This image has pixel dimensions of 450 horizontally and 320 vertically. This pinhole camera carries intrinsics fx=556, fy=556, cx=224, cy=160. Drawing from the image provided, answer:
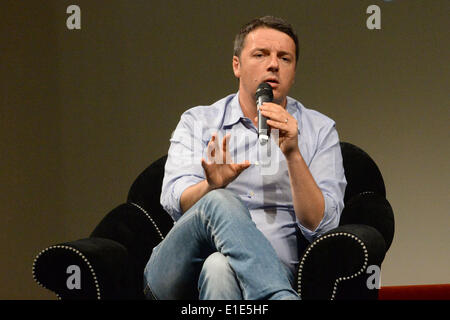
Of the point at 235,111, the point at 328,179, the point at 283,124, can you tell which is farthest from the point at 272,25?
the point at 328,179

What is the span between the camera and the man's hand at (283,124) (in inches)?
68.6

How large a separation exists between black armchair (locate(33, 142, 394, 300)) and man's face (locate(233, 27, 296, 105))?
560mm

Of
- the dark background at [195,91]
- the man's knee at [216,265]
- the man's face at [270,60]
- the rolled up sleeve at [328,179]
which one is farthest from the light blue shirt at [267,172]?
the dark background at [195,91]

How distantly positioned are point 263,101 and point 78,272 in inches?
31.8

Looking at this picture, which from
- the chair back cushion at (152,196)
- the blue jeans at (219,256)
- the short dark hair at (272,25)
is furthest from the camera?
the chair back cushion at (152,196)

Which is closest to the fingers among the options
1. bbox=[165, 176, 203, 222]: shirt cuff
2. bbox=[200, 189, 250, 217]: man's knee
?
bbox=[200, 189, 250, 217]: man's knee

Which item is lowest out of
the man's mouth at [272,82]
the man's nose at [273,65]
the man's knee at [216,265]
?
the man's knee at [216,265]

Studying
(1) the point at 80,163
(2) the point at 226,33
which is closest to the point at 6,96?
(1) the point at 80,163

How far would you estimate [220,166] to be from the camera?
1.75 metres

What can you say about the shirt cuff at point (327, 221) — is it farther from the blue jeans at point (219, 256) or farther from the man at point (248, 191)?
the blue jeans at point (219, 256)

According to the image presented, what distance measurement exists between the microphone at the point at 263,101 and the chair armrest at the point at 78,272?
657mm

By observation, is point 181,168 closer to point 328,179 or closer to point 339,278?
point 328,179

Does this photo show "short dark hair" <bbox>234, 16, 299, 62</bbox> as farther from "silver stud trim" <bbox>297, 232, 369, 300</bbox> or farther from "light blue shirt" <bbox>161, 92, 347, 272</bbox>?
"silver stud trim" <bbox>297, 232, 369, 300</bbox>

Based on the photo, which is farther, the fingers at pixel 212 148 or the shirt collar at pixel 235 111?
the shirt collar at pixel 235 111
